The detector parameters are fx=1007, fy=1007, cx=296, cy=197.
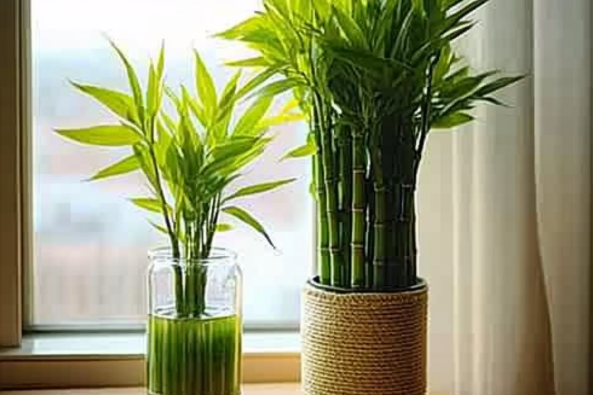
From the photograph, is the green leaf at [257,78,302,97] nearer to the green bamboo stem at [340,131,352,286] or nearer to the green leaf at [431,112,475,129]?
the green bamboo stem at [340,131,352,286]

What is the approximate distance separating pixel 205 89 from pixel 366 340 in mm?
384

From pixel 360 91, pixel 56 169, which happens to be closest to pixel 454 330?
pixel 360 91

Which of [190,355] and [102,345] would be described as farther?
[102,345]

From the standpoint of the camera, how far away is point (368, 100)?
1.21 metres

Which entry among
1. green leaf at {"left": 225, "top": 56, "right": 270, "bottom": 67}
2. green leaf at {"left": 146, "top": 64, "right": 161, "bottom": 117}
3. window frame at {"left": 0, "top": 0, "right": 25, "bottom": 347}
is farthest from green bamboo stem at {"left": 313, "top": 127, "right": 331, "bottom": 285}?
window frame at {"left": 0, "top": 0, "right": 25, "bottom": 347}

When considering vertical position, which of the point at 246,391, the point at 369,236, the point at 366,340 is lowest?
the point at 246,391

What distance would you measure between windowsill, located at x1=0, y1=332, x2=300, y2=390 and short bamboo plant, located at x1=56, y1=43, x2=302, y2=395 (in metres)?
0.21

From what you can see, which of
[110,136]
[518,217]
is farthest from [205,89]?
[518,217]

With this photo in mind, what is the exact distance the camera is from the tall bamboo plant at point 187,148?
1284 mm

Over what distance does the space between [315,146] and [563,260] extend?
0.39m

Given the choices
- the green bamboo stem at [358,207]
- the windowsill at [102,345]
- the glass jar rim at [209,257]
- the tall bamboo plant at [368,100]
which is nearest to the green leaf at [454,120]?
the tall bamboo plant at [368,100]

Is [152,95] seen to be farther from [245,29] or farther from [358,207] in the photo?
[358,207]

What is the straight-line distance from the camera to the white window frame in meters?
1.48

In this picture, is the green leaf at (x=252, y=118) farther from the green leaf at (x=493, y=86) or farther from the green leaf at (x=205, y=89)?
the green leaf at (x=493, y=86)
